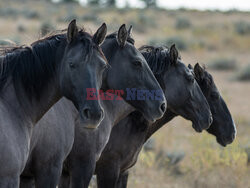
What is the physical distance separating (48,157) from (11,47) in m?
1.14

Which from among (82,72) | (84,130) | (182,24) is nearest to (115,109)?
(84,130)

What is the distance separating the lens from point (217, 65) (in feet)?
72.3

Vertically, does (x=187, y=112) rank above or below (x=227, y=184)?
above

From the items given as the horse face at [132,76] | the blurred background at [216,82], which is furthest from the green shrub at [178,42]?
the horse face at [132,76]

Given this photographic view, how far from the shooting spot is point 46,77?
14.9 feet

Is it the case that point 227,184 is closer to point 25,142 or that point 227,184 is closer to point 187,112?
point 187,112

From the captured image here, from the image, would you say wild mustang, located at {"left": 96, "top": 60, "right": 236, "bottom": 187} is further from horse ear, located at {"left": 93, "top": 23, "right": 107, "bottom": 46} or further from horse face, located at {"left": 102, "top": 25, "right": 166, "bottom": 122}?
horse ear, located at {"left": 93, "top": 23, "right": 107, "bottom": 46}

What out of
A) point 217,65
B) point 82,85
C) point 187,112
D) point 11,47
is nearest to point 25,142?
point 82,85

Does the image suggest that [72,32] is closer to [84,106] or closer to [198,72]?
[84,106]

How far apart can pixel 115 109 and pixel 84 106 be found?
1756 mm

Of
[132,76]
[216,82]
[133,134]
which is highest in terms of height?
[132,76]

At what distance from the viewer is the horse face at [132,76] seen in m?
5.21

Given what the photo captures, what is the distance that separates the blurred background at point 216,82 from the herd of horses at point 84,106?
1.65ft

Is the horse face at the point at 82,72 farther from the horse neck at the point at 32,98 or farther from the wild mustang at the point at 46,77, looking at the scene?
the horse neck at the point at 32,98
